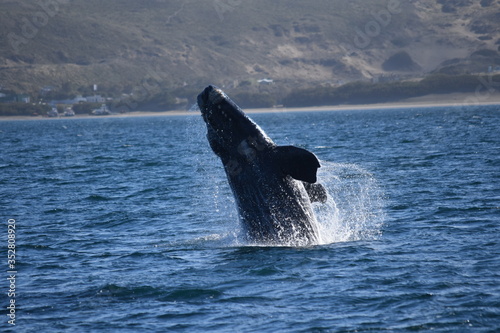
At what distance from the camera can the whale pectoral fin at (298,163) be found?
44.5ft

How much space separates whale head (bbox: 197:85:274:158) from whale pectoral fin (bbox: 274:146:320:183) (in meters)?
0.66

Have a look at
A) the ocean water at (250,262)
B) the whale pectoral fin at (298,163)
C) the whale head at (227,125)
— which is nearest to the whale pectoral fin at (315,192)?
the ocean water at (250,262)

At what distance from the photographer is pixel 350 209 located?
2038 cm

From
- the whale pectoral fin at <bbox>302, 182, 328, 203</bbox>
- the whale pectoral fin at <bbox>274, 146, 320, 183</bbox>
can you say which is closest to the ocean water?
the whale pectoral fin at <bbox>302, 182, 328, 203</bbox>

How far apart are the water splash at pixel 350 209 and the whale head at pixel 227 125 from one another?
282cm

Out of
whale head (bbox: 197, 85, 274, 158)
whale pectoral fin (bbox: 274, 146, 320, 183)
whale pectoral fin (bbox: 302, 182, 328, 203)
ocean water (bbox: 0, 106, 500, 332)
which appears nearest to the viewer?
ocean water (bbox: 0, 106, 500, 332)

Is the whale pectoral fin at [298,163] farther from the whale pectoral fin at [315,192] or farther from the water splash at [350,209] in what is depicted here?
the water splash at [350,209]

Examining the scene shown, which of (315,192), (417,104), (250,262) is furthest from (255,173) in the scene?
(417,104)

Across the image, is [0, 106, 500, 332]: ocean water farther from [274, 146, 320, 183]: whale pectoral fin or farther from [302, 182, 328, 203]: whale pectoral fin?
[274, 146, 320, 183]: whale pectoral fin

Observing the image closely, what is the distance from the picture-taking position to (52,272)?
48.2ft

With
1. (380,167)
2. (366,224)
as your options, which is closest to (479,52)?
(380,167)

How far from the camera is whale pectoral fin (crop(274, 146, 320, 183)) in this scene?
534 inches

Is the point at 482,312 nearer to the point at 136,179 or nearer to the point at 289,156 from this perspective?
the point at 289,156

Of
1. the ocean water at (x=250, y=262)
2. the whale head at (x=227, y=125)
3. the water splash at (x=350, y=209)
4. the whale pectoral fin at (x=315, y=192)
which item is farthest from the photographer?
the water splash at (x=350, y=209)
